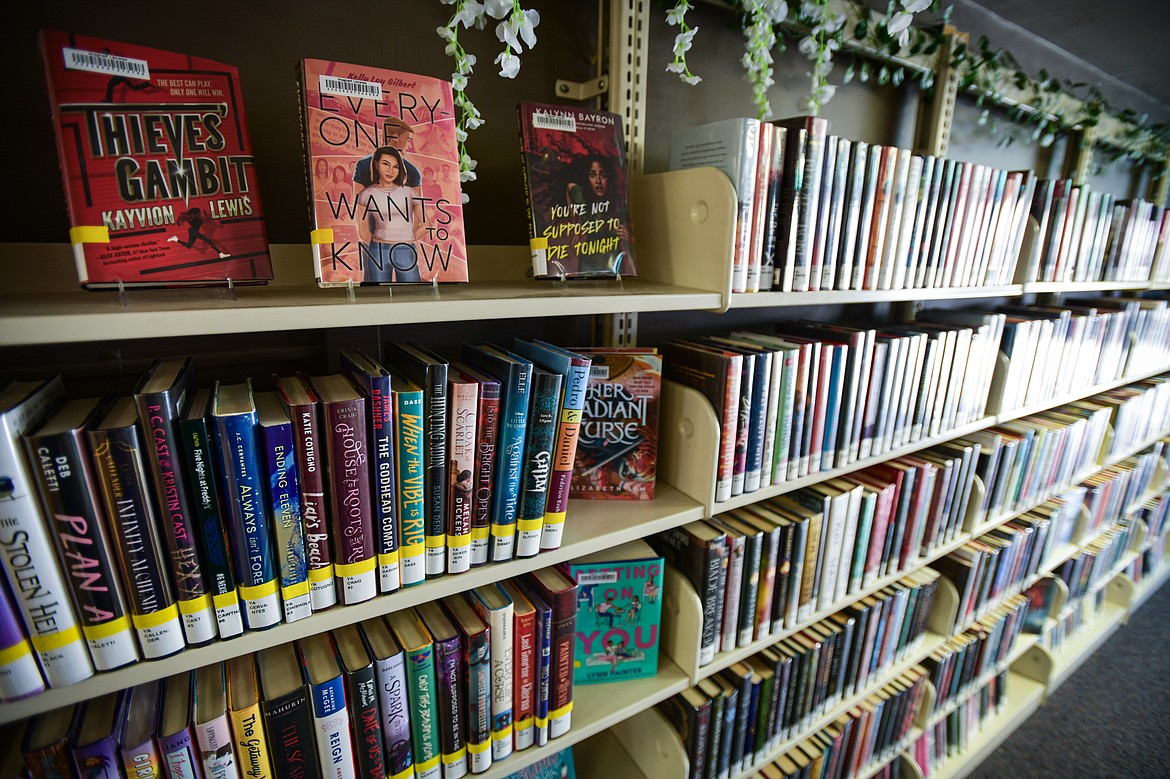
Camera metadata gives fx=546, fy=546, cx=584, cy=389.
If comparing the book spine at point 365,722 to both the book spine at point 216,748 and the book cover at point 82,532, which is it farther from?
the book cover at point 82,532

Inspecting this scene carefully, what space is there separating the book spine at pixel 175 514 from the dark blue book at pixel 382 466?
0.64ft

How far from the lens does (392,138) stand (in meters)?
0.75

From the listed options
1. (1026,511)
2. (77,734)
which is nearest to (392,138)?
(77,734)

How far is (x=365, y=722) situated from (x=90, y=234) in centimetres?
71

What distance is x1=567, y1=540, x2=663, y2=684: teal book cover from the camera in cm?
104

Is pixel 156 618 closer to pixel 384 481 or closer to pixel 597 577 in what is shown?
pixel 384 481

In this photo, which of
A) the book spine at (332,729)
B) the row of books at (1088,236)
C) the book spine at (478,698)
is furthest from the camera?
the row of books at (1088,236)

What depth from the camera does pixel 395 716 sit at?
2.65 feet

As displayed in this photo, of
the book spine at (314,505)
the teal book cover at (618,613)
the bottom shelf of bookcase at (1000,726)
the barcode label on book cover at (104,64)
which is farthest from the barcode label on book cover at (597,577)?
the bottom shelf of bookcase at (1000,726)

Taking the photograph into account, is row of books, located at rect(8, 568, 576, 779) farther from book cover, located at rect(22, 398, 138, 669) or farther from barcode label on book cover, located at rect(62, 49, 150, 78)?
barcode label on book cover, located at rect(62, 49, 150, 78)

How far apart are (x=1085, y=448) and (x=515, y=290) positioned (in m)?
2.28

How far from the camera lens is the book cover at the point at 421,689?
0.81 metres

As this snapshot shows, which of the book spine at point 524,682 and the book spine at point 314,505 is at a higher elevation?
the book spine at point 314,505

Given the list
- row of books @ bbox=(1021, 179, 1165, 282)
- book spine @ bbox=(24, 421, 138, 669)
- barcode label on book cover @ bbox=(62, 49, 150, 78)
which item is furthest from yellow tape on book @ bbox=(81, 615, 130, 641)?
row of books @ bbox=(1021, 179, 1165, 282)
